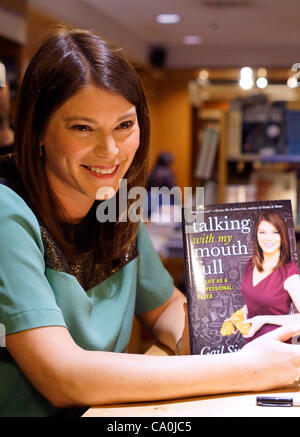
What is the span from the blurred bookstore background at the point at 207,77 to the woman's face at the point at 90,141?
0.55ft

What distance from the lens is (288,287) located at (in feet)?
3.57

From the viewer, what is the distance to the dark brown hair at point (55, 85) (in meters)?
1.09

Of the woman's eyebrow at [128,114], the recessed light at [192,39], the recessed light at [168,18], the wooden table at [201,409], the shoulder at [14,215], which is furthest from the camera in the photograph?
the recessed light at [192,39]

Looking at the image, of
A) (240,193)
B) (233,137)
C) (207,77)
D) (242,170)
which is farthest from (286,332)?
(207,77)

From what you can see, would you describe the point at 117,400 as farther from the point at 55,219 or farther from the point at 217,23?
the point at 217,23

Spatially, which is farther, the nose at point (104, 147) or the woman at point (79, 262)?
the nose at point (104, 147)

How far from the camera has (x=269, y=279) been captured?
1088mm

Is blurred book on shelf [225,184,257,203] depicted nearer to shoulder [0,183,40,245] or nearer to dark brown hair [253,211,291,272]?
dark brown hair [253,211,291,272]

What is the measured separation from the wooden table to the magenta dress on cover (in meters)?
0.14

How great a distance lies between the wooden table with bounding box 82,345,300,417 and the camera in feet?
2.95

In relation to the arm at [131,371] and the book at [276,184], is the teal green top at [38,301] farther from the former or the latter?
the book at [276,184]

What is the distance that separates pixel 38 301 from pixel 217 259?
34 centimetres

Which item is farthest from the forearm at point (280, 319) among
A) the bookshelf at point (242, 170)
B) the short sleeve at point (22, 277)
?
the bookshelf at point (242, 170)

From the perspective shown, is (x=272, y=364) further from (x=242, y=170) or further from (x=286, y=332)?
(x=242, y=170)
